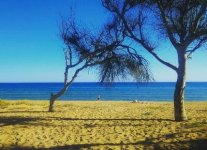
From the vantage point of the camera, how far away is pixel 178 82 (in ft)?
56.4

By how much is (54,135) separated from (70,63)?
7.81 metres

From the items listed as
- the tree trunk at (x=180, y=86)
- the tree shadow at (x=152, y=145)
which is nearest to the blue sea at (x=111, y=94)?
the tree trunk at (x=180, y=86)

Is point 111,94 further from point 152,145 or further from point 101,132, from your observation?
point 152,145

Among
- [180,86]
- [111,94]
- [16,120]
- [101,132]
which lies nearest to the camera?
[101,132]

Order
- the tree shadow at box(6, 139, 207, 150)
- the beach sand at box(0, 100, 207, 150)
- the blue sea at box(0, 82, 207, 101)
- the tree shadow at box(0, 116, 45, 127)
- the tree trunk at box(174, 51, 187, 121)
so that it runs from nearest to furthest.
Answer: the tree shadow at box(6, 139, 207, 150) → the beach sand at box(0, 100, 207, 150) → the tree trunk at box(174, 51, 187, 121) → the tree shadow at box(0, 116, 45, 127) → the blue sea at box(0, 82, 207, 101)

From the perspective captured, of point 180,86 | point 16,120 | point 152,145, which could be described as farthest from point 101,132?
point 16,120

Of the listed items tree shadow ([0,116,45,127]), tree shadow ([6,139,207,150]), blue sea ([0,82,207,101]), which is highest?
blue sea ([0,82,207,101])

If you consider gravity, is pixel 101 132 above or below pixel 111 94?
below

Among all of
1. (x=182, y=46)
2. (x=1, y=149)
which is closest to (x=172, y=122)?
(x=182, y=46)

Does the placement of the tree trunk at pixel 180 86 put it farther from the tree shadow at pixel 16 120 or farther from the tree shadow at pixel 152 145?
the tree shadow at pixel 16 120

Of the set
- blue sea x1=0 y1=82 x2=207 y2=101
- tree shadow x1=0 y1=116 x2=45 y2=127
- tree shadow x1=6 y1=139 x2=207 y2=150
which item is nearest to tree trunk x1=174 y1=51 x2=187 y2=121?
blue sea x1=0 y1=82 x2=207 y2=101

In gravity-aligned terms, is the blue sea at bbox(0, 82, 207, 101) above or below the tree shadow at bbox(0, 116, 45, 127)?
above

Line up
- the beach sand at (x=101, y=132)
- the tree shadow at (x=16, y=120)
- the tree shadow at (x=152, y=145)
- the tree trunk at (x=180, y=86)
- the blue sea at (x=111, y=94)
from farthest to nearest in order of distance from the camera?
1. the blue sea at (x=111, y=94)
2. the tree shadow at (x=16, y=120)
3. the tree trunk at (x=180, y=86)
4. the beach sand at (x=101, y=132)
5. the tree shadow at (x=152, y=145)

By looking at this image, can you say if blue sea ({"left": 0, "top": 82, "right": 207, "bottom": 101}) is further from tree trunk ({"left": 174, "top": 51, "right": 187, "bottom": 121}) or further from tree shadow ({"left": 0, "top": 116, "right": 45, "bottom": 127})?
tree shadow ({"left": 0, "top": 116, "right": 45, "bottom": 127})
